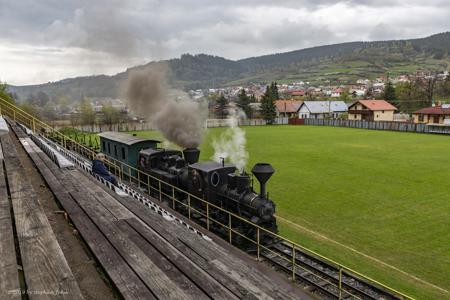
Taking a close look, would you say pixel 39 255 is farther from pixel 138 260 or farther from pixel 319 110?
pixel 319 110

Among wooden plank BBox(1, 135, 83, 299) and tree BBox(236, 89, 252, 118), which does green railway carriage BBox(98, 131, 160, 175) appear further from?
tree BBox(236, 89, 252, 118)

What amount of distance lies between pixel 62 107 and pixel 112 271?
137 meters

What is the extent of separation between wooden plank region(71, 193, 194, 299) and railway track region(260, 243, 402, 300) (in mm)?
5698

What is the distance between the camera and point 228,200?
12219 millimetres

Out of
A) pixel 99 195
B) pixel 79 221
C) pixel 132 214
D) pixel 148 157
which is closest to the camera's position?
pixel 79 221

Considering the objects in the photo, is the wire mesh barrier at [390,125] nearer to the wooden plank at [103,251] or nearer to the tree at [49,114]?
the wooden plank at [103,251]

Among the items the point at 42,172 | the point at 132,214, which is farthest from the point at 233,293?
the point at 42,172

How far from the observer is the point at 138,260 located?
3957 mm

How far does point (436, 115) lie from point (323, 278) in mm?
57011

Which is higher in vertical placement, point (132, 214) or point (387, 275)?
point (132, 214)

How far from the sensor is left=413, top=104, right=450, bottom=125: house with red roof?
174ft

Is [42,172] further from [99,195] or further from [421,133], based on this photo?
[421,133]

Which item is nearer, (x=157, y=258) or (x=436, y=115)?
(x=157, y=258)

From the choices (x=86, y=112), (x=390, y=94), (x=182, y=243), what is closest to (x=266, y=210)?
(x=182, y=243)
